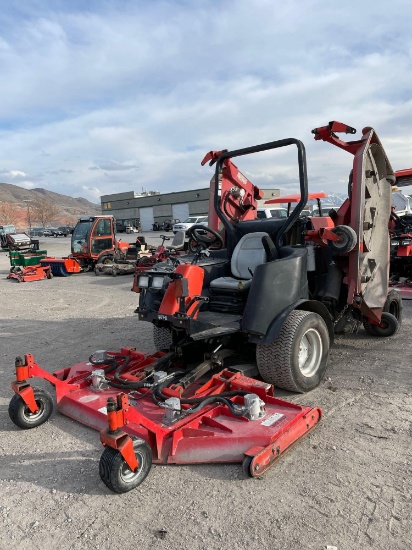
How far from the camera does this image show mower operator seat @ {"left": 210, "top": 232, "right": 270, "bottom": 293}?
4.65 meters

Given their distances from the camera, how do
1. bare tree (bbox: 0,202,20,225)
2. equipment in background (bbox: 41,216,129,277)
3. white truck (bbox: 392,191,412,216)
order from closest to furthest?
white truck (bbox: 392,191,412,216)
equipment in background (bbox: 41,216,129,277)
bare tree (bbox: 0,202,20,225)

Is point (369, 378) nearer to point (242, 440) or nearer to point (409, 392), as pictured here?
point (409, 392)

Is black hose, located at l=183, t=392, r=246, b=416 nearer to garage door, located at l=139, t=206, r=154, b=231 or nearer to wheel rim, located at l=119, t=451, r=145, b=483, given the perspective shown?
wheel rim, located at l=119, t=451, r=145, b=483

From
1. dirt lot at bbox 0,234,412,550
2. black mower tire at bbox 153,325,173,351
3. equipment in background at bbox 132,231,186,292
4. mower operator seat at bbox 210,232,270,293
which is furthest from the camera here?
equipment in background at bbox 132,231,186,292

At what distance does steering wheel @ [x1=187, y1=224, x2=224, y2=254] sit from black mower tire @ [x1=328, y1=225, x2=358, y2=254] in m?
1.55

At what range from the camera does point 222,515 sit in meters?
2.56

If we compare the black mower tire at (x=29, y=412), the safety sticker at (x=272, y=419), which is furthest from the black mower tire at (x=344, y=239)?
the black mower tire at (x=29, y=412)

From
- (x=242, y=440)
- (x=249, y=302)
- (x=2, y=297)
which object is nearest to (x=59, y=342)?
(x=249, y=302)

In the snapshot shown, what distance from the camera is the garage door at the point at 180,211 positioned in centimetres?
5303

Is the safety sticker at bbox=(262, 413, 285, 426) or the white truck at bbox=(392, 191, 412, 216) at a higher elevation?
the white truck at bbox=(392, 191, 412, 216)

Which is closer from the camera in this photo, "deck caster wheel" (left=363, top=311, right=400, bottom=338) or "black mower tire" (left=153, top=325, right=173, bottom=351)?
"black mower tire" (left=153, top=325, right=173, bottom=351)

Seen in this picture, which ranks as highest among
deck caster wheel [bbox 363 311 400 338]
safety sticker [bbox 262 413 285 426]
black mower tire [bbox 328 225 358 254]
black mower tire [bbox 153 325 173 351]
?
black mower tire [bbox 328 225 358 254]

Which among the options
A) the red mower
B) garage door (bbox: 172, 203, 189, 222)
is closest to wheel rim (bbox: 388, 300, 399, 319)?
the red mower

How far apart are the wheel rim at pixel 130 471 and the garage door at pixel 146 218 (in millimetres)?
54309
